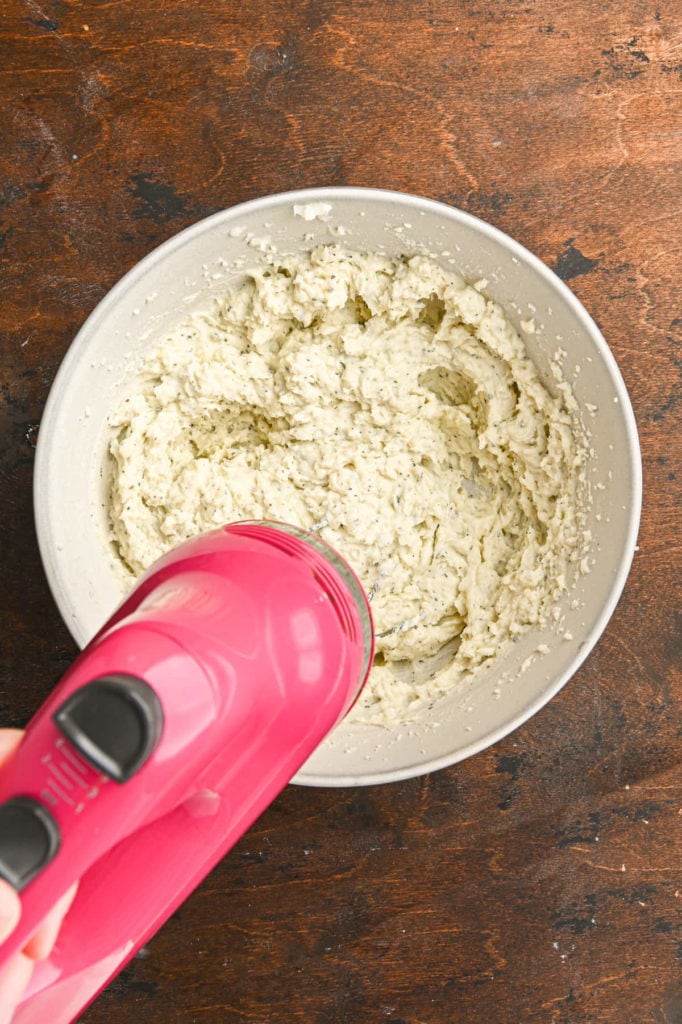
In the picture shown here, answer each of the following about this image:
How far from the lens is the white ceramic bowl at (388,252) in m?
1.09

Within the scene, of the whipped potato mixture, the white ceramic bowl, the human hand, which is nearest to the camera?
the human hand

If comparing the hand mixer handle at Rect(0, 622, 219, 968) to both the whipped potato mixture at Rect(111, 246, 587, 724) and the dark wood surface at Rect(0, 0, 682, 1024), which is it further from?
the dark wood surface at Rect(0, 0, 682, 1024)

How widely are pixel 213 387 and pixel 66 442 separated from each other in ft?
0.79

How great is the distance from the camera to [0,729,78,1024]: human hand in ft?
1.85

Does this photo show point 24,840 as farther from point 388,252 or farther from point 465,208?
point 465,208

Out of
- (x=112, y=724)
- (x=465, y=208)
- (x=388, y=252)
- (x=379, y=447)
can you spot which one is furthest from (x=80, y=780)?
(x=465, y=208)

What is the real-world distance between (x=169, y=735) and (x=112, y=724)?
57 millimetres

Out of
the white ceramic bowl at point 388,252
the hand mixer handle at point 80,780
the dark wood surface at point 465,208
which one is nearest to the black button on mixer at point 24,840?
the hand mixer handle at point 80,780

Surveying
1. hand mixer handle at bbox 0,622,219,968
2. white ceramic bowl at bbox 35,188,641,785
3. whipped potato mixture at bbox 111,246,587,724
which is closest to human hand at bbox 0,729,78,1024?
hand mixer handle at bbox 0,622,219,968

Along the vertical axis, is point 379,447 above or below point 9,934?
below

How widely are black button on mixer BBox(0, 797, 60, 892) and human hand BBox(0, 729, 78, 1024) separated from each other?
11 millimetres

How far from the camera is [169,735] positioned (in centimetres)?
66

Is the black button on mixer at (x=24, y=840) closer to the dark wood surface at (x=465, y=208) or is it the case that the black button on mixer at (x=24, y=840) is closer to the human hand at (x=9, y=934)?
the human hand at (x=9, y=934)

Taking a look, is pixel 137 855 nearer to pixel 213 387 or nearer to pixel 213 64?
pixel 213 387
